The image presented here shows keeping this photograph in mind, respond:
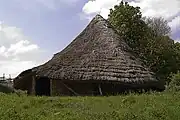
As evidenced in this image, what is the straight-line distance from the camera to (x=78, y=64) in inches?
759

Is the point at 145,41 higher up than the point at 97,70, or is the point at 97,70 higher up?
the point at 145,41

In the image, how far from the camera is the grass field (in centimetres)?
1040

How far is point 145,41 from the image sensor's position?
29984 mm

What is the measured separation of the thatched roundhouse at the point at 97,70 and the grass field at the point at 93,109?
4.08m

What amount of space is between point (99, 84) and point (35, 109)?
7.16 metres

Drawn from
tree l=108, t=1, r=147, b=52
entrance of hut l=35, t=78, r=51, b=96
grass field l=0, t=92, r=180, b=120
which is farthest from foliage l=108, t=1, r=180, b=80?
grass field l=0, t=92, r=180, b=120

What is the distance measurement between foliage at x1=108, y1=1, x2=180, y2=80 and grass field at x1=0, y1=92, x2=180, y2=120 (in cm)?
1461

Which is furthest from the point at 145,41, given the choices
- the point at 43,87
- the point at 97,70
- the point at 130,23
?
the point at 97,70

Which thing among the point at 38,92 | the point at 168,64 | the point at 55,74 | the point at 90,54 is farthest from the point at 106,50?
the point at 168,64

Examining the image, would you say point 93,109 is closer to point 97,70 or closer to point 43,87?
point 97,70

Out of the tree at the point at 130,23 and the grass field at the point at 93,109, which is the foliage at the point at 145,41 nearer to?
the tree at the point at 130,23

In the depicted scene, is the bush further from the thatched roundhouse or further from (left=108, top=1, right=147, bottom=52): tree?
(left=108, top=1, right=147, bottom=52): tree

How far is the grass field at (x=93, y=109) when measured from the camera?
10398 millimetres

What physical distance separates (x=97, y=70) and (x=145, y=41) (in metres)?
12.0
